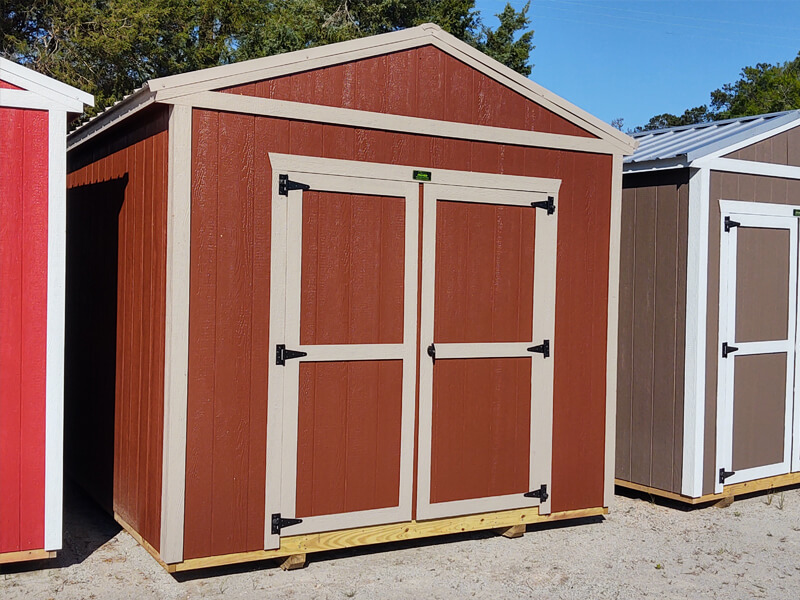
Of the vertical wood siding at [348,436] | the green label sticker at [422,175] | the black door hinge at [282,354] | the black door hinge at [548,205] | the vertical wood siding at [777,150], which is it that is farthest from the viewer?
the vertical wood siding at [777,150]

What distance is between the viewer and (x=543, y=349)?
570 cm

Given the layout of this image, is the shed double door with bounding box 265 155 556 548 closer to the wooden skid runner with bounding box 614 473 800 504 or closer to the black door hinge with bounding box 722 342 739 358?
the wooden skid runner with bounding box 614 473 800 504

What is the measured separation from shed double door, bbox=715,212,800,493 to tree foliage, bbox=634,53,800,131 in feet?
79.6

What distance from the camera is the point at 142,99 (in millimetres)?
4703

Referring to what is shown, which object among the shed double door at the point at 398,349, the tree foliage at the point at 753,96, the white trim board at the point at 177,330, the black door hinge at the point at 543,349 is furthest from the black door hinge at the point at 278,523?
the tree foliage at the point at 753,96

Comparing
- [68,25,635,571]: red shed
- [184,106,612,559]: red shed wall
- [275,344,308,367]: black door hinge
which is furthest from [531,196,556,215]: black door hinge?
[275,344,308,367]: black door hinge

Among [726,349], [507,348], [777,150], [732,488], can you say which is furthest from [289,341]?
[777,150]

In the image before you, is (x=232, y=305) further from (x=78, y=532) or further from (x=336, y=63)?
(x=78, y=532)

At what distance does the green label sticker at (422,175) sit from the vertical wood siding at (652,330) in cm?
210

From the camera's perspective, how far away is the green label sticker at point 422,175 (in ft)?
17.1

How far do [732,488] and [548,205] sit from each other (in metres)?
2.59

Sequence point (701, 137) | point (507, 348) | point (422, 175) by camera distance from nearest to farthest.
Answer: point (422, 175) → point (507, 348) → point (701, 137)

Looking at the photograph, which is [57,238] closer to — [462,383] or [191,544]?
[191,544]

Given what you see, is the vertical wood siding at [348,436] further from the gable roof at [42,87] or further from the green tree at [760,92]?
the green tree at [760,92]
